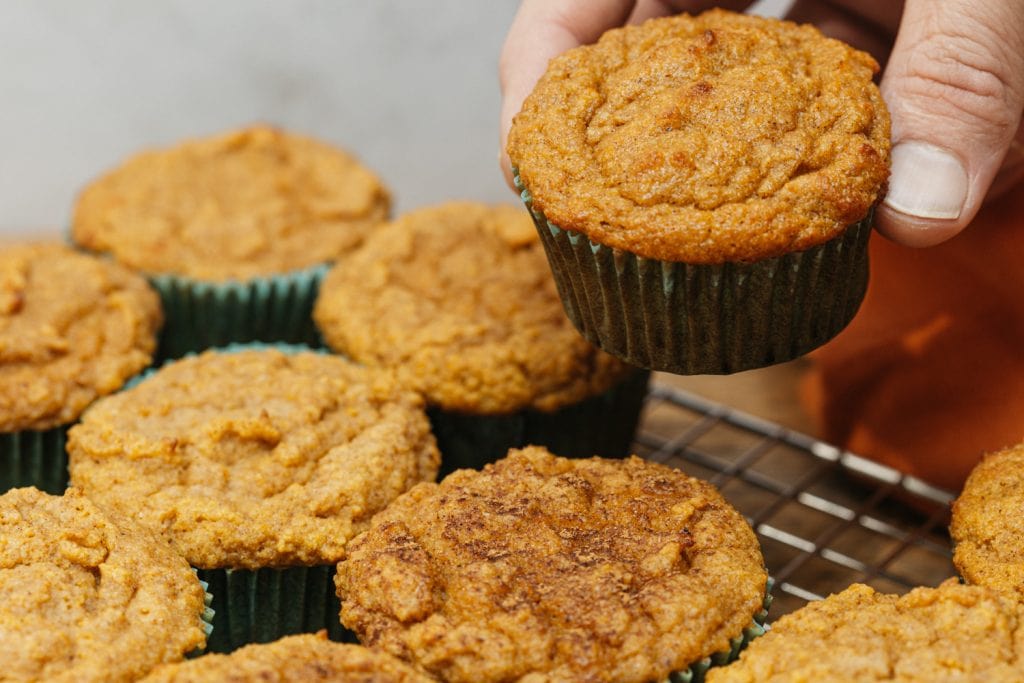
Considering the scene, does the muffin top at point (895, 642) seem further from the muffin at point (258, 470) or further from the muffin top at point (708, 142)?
the muffin at point (258, 470)

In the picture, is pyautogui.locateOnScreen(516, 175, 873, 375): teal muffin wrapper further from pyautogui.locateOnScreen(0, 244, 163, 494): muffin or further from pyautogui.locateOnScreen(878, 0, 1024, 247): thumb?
pyautogui.locateOnScreen(0, 244, 163, 494): muffin

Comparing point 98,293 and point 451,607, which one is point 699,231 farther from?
point 98,293

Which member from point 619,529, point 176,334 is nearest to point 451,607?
point 619,529

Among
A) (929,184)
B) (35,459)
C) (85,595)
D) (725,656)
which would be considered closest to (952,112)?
(929,184)

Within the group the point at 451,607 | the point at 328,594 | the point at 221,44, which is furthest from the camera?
the point at 221,44

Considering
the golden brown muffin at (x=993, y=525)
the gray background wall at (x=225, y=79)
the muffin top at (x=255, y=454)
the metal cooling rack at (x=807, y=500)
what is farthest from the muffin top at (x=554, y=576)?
the gray background wall at (x=225, y=79)

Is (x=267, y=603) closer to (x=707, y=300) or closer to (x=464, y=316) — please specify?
(x=464, y=316)
